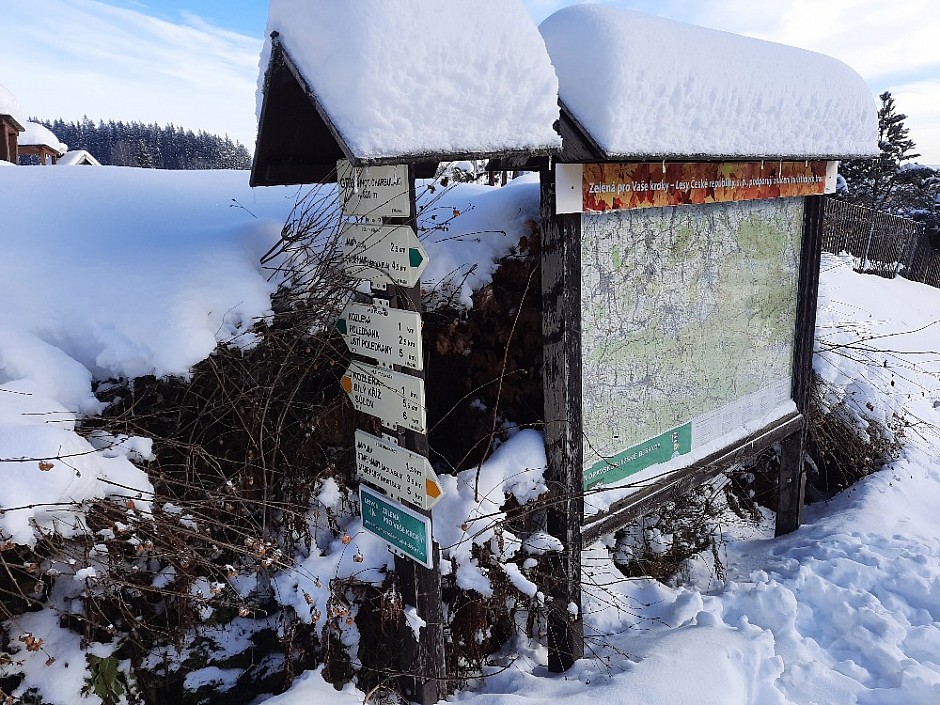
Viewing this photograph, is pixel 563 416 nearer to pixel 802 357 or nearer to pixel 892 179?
pixel 802 357

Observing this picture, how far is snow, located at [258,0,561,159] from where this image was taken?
6.48 feet

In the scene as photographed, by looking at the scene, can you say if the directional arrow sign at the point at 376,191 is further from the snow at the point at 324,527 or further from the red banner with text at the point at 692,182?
the red banner with text at the point at 692,182

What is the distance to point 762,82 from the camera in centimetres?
363

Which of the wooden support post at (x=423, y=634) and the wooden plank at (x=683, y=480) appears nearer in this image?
the wooden support post at (x=423, y=634)

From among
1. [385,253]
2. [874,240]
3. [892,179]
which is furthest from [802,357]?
[892,179]

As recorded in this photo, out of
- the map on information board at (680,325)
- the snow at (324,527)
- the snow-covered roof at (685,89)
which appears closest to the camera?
the snow at (324,527)

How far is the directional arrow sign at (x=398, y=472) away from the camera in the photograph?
8.17 ft

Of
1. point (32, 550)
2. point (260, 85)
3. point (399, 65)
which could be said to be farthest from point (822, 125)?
point (32, 550)

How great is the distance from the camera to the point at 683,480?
3.94 meters

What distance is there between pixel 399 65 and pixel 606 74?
3.71 ft

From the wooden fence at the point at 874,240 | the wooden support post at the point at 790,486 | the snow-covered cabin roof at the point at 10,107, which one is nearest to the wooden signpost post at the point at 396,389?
the wooden support post at the point at 790,486

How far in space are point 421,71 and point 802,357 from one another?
410 centimetres

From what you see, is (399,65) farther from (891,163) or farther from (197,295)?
(891,163)

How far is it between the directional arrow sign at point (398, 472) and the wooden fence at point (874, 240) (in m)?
14.5
